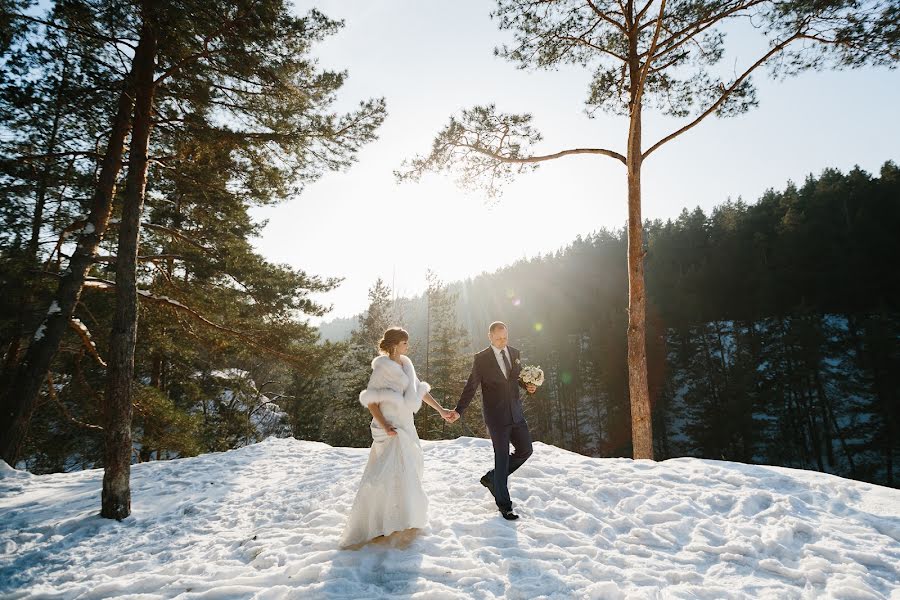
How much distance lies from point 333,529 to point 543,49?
9830 millimetres

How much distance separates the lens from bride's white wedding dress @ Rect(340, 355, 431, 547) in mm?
3820

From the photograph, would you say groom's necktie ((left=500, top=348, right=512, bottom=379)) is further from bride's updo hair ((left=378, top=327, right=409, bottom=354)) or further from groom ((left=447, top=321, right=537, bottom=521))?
bride's updo hair ((left=378, top=327, right=409, bottom=354))

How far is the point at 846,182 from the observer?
39.4 m

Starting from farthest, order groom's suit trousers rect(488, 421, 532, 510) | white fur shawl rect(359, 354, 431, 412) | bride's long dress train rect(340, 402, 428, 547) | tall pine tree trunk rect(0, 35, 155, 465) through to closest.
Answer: tall pine tree trunk rect(0, 35, 155, 465), groom's suit trousers rect(488, 421, 532, 510), white fur shawl rect(359, 354, 431, 412), bride's long dress train rect(340, 402, 428, 547)

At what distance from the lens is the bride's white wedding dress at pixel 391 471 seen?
3.82 m

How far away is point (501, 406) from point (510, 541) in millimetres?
1323

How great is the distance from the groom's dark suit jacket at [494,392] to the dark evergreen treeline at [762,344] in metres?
19.9

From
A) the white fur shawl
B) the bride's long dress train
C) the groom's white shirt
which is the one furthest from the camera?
the groom's white shirt

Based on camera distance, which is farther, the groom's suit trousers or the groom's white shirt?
the groom's white shirt

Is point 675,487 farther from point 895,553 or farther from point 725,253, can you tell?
point 725,253

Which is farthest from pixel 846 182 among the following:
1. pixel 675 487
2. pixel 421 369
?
pixel 675 487

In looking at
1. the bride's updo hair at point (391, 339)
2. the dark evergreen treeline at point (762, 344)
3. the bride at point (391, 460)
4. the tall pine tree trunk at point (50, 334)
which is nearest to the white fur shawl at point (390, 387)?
the bride at point (391, 460)

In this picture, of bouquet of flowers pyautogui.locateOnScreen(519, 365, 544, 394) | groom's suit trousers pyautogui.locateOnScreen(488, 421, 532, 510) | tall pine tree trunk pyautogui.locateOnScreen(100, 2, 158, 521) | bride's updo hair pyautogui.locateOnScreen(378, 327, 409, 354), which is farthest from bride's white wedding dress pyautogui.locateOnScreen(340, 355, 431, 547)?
tall pine tree trunk pyautogui.locateOnScreen(100, 2, 158, 521)

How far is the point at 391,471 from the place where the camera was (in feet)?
12.9
